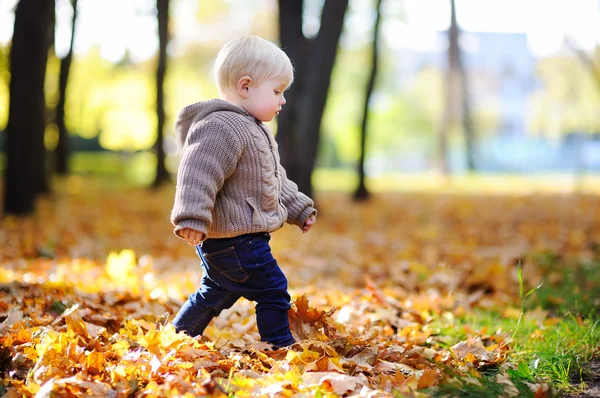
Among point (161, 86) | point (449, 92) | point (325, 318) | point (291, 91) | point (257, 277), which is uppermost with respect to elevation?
point (449, 92)

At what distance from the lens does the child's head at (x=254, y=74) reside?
281 centimetres

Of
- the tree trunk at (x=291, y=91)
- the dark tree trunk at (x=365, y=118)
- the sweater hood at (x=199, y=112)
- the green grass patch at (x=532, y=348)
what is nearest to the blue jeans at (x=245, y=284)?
the sweater hood at (x=199, y=112)

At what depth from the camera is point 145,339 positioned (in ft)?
8.52

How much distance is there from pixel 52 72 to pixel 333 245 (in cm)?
1511

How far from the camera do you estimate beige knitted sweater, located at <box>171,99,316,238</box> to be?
2617mm

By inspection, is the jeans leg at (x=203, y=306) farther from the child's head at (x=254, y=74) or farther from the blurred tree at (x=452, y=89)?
the blurred tree at (x=452, y=89)

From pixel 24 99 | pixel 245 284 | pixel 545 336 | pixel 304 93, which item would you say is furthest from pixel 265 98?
pixel 24 99

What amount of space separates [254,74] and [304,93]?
7.06 m

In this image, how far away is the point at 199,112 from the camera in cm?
288

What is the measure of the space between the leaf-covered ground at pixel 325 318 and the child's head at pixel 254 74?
969 millimetres

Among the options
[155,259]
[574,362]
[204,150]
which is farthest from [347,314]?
[155,259]

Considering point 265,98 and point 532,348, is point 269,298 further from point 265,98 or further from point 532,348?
point 532,348

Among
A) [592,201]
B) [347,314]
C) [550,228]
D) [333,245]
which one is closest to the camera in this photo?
[347,314]

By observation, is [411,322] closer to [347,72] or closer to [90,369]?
[90,369]
